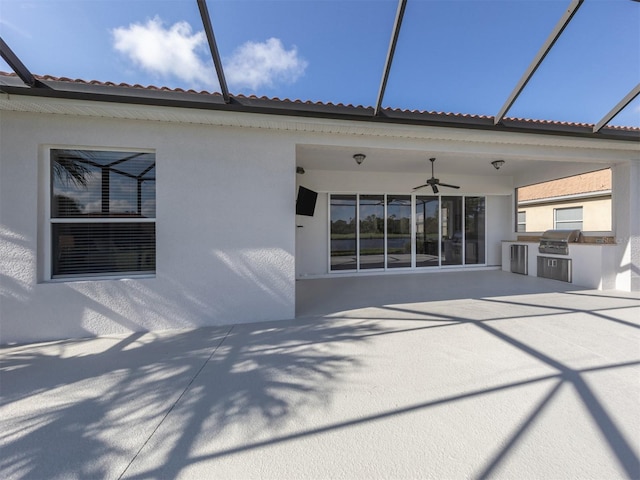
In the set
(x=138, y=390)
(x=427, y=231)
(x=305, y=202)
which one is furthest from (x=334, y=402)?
(x=427, y=231)

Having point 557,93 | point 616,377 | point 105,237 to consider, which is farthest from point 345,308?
point 557,93

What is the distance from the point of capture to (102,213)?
385 centimetres

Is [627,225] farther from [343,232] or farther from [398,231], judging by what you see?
[343,232]

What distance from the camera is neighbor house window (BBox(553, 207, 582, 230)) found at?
12.6 metres

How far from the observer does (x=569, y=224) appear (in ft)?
43.0

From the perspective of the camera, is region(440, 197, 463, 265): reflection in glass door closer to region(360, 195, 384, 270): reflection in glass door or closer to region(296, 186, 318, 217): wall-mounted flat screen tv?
region(360, 195, 384, 270): reflection in glass door

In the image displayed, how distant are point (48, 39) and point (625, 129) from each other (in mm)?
9434

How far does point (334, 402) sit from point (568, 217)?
54.1ft

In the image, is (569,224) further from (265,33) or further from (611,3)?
(265,33)

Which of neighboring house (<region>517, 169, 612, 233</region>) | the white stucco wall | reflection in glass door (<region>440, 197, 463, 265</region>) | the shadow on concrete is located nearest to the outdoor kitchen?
reflection in glass door (<region>440, 197, 463, 265</region>)

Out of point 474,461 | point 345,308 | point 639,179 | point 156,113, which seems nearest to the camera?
point 474,461

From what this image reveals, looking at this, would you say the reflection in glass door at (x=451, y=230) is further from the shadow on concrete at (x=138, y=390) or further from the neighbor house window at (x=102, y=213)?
the neighbor house window at (x=102, y=213)

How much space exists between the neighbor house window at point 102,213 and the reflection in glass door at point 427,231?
7.35 m

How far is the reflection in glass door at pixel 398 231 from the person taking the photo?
27.6 ft
